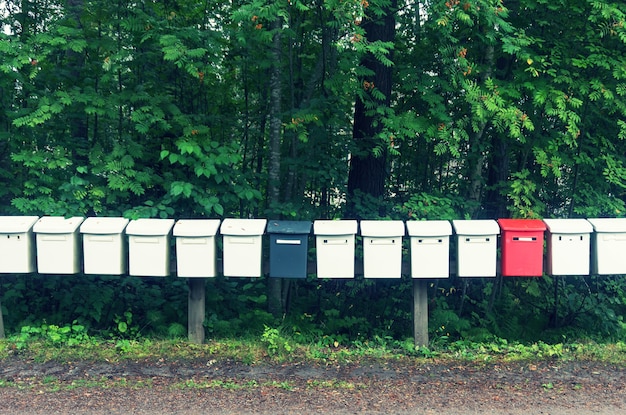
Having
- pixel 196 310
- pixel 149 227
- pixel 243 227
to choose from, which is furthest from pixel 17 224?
pixel 243 227

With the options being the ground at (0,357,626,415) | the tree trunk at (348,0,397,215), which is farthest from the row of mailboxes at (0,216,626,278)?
the tree trunk at (348,0,397,215)

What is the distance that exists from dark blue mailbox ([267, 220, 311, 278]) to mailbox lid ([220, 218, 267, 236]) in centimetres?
11

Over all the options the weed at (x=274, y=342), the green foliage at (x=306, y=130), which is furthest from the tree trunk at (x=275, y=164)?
the weed at (x=274, y=342)

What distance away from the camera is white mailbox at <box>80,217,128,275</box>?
5.89 metres

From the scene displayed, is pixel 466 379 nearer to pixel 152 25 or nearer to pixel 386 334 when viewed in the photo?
pixel 386 334

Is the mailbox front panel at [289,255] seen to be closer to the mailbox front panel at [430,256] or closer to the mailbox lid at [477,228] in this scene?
the mailbox front panel at [430,256]

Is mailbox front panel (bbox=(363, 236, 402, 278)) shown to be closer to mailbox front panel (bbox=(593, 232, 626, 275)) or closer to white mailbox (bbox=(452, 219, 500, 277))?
white mailbox (bbox=(452, 219, 500, 277))

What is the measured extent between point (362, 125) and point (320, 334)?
271 centimetres

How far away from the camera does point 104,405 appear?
4.68m

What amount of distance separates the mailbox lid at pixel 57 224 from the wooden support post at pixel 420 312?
142 inches

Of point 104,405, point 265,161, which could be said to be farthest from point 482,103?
point 104,405

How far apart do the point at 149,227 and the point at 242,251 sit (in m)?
0.98

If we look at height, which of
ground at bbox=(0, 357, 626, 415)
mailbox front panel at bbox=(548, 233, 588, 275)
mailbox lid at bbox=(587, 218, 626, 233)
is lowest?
ground at bbox=(0, 357, 626, 415)

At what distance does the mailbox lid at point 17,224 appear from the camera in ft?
19.2
